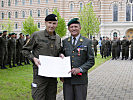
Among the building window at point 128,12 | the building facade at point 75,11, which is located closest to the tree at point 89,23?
the building facade at point 75,11

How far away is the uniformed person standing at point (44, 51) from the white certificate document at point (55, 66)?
197mm

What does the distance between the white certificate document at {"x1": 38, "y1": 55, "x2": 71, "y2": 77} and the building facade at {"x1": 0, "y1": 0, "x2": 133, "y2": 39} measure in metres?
40.6

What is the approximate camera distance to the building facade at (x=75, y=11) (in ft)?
141

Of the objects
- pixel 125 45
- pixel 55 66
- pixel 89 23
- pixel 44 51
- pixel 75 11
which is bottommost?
pixel 125 45

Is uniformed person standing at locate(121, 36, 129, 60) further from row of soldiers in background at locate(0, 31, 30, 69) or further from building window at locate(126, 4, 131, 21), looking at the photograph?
building window at locate(126, 4, 131, 21)

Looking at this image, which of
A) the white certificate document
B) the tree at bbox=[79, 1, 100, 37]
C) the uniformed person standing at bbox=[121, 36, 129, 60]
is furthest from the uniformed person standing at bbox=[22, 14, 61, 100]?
the tree at bbox=[79, 1, 100, 37]

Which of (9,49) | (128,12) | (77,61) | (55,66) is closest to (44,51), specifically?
(55,66)

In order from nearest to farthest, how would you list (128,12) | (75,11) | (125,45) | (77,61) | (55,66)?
(55,66)
(77,61)
(125,45)
(128,12)
(75,11)

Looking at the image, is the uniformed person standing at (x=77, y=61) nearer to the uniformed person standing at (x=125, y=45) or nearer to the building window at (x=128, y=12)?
the uniformed person standing at (x=125, y=45)

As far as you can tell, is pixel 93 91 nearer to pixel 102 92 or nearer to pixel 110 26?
pixel 102 92

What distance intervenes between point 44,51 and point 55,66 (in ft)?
1.35

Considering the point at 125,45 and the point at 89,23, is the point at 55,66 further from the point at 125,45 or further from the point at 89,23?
the point at 89,23

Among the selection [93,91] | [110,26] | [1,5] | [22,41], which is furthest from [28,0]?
[93,91]

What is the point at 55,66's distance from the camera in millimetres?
3723
